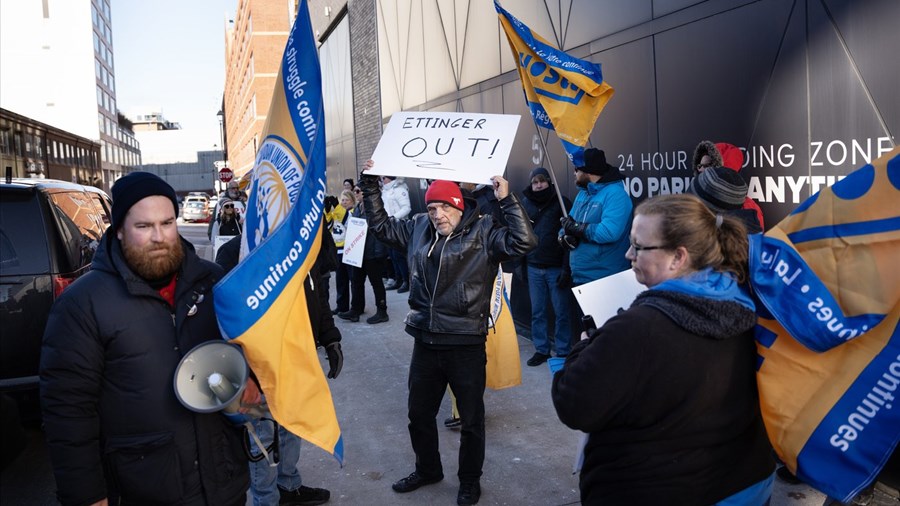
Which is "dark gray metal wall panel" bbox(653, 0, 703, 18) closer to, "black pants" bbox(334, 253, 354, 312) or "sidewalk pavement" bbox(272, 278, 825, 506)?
"sidewalk pavement" bbox(272, 278, 825, 506)

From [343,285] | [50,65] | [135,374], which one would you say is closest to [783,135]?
[135,374]

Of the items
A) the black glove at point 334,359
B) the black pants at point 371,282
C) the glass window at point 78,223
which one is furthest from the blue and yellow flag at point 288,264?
the black pants at point 371,282

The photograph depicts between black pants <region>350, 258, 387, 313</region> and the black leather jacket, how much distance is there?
5.22m

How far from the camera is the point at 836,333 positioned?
1.86 metres

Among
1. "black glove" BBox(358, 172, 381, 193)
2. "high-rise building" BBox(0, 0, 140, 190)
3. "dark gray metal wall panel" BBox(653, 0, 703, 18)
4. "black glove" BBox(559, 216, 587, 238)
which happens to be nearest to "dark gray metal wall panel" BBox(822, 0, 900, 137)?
"dark gray metal wall panel" BBox(653, 0, 703, 18)

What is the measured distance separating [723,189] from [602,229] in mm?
1805

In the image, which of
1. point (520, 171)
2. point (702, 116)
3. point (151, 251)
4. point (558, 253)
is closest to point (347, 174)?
point (520, 171)

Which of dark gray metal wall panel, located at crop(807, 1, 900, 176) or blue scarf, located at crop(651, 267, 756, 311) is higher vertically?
dark gray metal wall panel, located at crop(807, 1, 900, 176)

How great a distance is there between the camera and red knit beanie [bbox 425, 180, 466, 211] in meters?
4.01

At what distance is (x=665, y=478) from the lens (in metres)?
1.98

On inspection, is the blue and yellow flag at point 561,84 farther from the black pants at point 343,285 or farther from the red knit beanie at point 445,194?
the black pants at point 343,285

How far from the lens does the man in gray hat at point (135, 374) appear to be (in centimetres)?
230

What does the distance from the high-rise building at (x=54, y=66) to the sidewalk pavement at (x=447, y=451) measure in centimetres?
7055

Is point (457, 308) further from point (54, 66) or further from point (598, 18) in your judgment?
point (54, 66)
